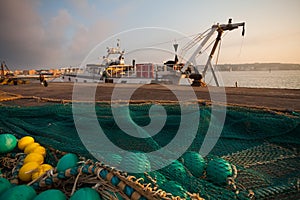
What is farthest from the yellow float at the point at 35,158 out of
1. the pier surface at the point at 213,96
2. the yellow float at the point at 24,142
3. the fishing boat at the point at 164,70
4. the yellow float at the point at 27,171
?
the fishing boat at the point at 164,70

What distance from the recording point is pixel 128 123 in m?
2.43

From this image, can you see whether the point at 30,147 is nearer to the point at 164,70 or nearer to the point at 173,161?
the point at 173,161

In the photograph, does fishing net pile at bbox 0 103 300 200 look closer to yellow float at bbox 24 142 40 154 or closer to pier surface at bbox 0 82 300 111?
yellow float at bbox 24 142 40 154

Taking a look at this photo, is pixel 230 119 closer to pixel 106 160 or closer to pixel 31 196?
pixel 106 160

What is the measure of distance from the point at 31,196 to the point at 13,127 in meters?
1.70

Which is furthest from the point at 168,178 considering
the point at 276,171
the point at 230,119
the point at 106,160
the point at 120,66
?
the point at 120,66

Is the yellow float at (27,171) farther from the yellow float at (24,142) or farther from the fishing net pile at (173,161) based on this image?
the yellow float at (24,142)

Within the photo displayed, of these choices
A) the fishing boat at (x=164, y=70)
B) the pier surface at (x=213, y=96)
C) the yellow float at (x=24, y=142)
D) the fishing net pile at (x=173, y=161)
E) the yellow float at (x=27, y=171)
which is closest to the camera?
the fishing net pile at (x=173, y=161)

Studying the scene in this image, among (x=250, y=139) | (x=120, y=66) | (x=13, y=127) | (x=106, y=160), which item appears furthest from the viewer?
(x=120, y=66)

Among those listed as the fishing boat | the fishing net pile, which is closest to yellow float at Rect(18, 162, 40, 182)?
the fishing net pile

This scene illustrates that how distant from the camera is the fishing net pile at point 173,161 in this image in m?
1.20

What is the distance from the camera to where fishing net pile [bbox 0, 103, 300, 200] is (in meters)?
1.20

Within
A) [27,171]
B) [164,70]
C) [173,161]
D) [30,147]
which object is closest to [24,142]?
[30,147]

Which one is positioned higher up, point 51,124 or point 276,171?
point 51,124
